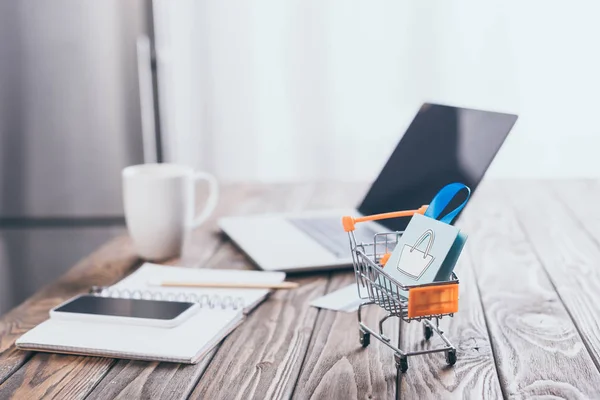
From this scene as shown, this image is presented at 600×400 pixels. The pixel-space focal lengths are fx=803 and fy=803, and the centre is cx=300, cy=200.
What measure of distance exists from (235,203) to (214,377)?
871 millimetres

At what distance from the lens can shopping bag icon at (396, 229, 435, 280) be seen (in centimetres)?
80

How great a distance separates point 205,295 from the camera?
1.05 meters

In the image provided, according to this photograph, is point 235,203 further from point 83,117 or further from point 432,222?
point 83,117

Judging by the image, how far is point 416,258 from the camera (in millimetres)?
814

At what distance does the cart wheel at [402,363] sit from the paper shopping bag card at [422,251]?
2.7 inches

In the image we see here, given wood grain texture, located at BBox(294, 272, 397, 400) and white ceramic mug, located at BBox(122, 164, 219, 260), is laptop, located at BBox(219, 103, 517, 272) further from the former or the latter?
wood grain texture, located at BBox(294, 272, 397, 400)

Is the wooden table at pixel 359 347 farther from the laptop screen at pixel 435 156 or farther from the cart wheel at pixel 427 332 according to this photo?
the laptop screen at pixel 435 156

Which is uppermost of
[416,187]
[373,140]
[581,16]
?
[581,16]

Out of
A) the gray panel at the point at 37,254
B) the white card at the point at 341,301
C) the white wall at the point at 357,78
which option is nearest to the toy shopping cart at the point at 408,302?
the white card at the point at 341,301

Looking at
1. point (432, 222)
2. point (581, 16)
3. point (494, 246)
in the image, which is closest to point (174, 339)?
point (432, 222)

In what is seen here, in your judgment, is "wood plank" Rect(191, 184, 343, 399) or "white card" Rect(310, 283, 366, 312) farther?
"white card" Rect(310, 283, 366, 312)

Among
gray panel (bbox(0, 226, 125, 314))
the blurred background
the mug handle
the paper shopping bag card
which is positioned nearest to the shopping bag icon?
the paper shopping bag card

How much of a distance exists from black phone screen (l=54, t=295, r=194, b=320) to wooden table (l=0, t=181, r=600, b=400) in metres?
0.06

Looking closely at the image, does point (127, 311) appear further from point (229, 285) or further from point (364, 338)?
point (364, 338)
